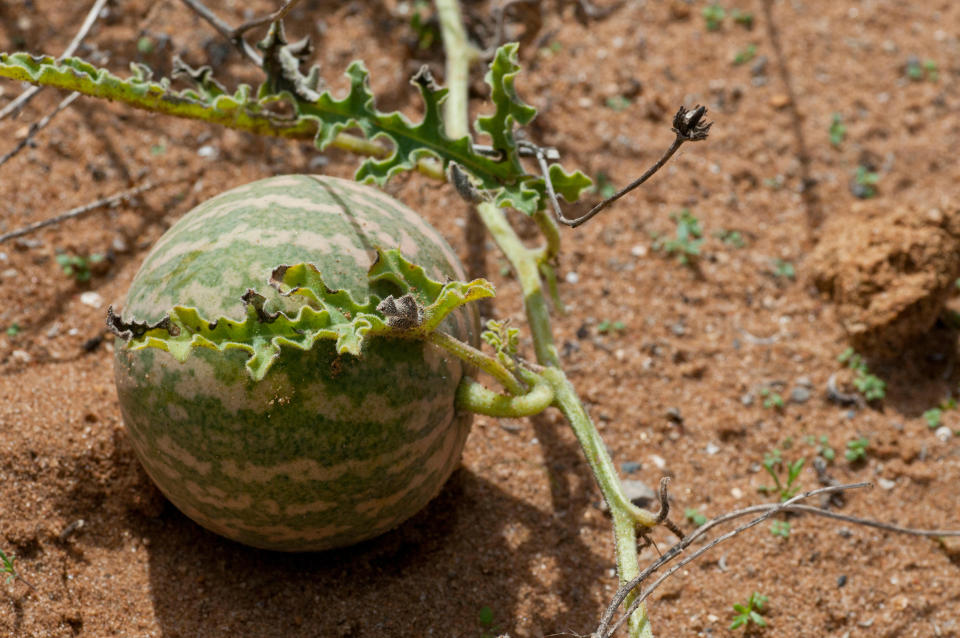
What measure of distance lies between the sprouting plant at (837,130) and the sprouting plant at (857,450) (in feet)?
5.22

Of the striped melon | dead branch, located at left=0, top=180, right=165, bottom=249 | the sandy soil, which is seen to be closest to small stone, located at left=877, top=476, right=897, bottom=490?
the sandy soil

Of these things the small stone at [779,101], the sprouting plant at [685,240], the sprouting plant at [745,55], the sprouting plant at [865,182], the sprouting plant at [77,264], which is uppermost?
the sprouting plant at [745,55]

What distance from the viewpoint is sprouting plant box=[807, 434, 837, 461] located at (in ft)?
11.3

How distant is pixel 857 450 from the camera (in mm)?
3469

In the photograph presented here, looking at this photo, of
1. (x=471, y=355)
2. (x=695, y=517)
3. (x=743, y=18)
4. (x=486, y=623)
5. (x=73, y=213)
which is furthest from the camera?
(x=743, y=18)

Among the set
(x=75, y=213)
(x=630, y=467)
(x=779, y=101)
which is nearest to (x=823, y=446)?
(x=630, y=467)

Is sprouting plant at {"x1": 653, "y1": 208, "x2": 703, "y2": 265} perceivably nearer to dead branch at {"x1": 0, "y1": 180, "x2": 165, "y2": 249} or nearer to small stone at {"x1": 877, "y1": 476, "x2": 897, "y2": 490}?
small stone at {"x1": 877, "y1": 476, "x2": 897, "y2": 490}

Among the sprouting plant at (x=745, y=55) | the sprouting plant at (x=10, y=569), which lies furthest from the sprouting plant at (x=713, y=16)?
the sprouting plant at (x=10, y=569)

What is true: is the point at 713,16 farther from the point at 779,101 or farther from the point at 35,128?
the point at 35,128

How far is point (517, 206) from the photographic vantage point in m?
2.86

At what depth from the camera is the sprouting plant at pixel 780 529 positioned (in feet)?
10.6

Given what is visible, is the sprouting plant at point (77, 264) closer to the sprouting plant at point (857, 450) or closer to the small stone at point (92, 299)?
the small stone at point (92, 299)

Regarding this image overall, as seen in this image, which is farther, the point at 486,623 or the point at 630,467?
the point at 630,467

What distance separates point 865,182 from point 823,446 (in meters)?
1.41
